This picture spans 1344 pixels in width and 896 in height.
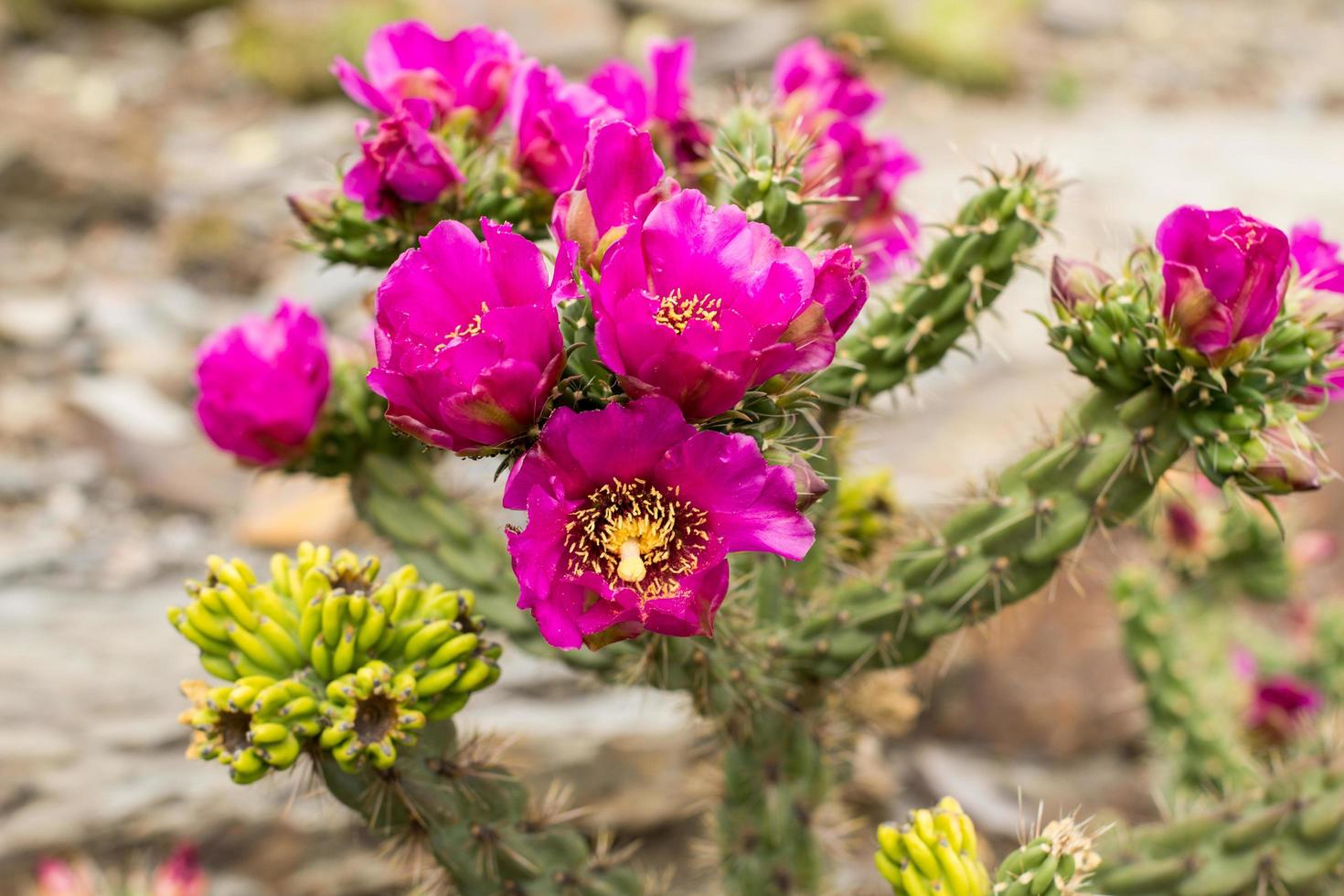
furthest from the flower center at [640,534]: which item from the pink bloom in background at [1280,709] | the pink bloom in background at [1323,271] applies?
the pink bloom in background at [1280,709]

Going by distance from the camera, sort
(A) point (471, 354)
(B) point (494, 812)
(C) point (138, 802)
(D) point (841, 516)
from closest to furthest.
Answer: (A) point (471, 354) → (B) point (494, 812) → (D) point (841, 516) → (C) point (138, 802)

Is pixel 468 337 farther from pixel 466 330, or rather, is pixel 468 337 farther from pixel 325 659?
pixel 325 659

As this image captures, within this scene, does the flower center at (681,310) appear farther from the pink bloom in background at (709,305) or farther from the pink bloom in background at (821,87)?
the pink bloom in background at (821,87)

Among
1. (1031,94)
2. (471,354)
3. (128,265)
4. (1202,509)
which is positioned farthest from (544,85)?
(1031,94)

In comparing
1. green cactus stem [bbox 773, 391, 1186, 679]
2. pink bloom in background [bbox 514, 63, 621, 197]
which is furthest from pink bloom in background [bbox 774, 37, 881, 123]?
green cactus stem [bbox 773, 391, 1186, 679]

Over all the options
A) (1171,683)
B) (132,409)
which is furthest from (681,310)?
(132,409)

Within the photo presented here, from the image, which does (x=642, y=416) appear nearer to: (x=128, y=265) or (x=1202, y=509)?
(x=1202, y=509)
